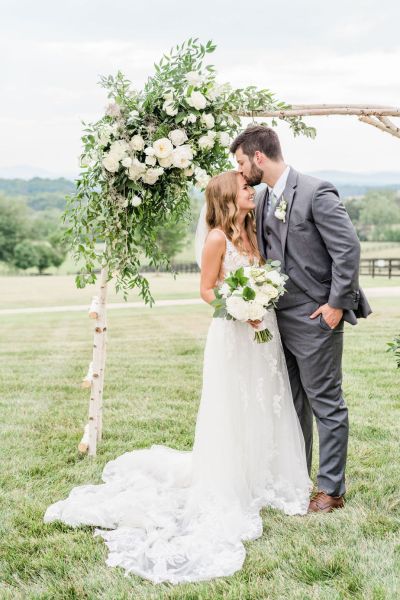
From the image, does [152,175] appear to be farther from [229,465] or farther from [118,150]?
[229,465]

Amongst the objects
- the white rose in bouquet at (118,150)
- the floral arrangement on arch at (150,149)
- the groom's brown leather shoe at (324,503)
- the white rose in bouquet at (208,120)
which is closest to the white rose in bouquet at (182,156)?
the floral arrangement on arch at (150,149)

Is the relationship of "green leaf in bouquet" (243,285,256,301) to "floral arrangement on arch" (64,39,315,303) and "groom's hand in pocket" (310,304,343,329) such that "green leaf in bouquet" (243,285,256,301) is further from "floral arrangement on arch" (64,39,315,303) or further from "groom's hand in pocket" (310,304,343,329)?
"floral arrangement on arch" (64,39,315,303)

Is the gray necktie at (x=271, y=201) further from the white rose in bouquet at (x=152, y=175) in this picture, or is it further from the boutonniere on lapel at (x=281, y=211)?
the white rose in bouquet at (x=152, y=175)

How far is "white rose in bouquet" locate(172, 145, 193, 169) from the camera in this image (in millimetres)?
4668

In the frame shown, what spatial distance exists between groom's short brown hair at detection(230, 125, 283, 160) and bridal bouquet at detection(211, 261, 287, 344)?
2.43 feet

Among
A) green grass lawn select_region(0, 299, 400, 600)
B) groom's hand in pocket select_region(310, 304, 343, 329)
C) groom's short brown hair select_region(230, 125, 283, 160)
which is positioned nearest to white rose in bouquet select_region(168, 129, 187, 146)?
groom's short brown hair select_region(230, 125, 283, 160)

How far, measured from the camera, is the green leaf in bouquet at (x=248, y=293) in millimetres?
3961

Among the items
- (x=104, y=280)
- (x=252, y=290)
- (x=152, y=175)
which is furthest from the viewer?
(x=104, y=280)

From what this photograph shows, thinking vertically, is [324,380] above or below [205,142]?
below

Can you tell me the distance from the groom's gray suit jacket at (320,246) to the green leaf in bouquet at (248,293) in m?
0.42

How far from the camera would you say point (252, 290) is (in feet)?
13.0

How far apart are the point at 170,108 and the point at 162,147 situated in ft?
0.90

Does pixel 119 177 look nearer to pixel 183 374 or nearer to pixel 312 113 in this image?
pixel 312 113

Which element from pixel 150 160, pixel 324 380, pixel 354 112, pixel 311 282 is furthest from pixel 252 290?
pixel 354 112
